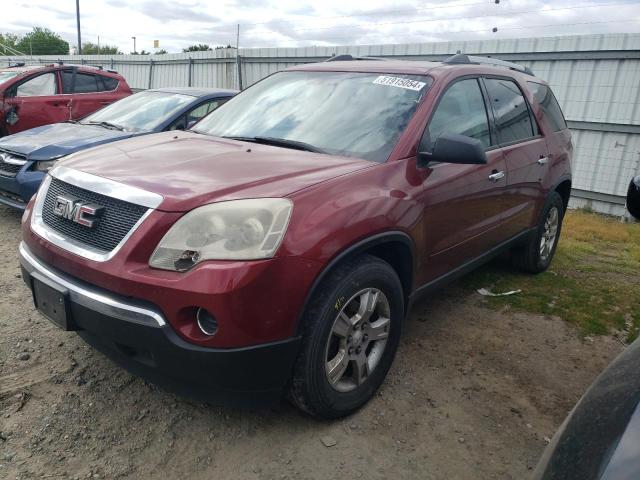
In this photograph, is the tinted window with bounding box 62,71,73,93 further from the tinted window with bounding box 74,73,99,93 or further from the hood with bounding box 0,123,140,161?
the hood with bounding box 0,123,140,161

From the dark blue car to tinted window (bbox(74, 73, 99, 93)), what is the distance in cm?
281

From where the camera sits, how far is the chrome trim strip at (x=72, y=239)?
2.19 m

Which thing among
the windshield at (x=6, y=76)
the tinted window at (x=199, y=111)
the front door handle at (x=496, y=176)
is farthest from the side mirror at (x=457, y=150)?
the windshield at (x=6, y=76)

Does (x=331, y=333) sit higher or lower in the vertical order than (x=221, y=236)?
lower

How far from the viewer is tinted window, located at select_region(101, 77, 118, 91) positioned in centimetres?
922

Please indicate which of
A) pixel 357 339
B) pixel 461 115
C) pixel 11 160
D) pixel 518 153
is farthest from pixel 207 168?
pixel 11 160

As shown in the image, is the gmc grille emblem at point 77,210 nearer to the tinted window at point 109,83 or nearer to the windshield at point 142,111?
the windshield at point 142,111

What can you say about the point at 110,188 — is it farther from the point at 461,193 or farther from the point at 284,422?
the point at 461,193

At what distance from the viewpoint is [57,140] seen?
542cm

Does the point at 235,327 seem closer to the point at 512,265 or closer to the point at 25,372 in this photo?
the point at 25,372

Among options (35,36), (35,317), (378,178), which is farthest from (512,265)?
(35,36)

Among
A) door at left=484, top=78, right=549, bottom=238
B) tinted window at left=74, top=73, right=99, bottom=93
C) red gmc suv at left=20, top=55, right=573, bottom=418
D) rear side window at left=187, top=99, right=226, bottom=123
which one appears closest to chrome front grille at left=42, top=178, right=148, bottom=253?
red gmc suv at left=20, top=55, right=573, bottom=418

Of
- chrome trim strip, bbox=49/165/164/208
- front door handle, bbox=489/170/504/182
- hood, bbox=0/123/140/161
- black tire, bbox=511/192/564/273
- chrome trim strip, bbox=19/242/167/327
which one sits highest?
chrome trim strip, bbox=49/165/164/208

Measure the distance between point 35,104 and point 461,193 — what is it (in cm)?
769
